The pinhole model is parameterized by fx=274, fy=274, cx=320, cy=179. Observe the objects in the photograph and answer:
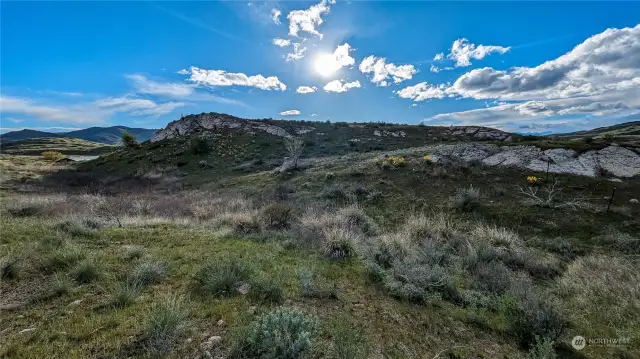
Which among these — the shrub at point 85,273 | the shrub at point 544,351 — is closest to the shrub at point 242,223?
the shrub at point 85,273

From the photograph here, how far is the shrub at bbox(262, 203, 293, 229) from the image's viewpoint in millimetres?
9883

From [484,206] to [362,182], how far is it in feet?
24.1

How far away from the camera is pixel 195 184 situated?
27016 millimetres

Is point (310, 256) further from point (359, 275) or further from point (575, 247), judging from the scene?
point (575, 247)

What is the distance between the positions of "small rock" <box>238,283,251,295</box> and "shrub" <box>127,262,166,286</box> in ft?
5.14

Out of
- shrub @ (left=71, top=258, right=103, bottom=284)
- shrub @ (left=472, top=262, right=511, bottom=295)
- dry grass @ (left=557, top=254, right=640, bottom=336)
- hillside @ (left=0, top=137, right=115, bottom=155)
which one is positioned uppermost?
hillside @ (left=0, top=137, right=115, bottom=155)

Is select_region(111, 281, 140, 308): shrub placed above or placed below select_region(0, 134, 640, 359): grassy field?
above

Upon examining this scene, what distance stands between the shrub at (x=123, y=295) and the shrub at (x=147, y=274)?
0.73 feet

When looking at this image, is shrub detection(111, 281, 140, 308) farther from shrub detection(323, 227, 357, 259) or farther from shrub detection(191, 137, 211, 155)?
shrub detection(191, 137, 211, 155)

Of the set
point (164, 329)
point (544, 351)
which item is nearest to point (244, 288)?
point (164, 329)

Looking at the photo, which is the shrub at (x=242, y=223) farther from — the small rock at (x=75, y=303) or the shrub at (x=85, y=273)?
the small rock at (x=75, y=303)

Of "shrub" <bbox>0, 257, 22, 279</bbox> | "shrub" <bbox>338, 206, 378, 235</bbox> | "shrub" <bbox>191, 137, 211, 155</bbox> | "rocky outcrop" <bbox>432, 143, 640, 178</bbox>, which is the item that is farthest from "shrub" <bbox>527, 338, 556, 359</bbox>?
"shrub" <bbox>191, 137, 211, 155</bbox>

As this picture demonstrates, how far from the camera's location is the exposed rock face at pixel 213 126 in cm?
5528

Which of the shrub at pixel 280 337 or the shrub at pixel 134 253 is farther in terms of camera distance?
the shrub at pixel 134 253
